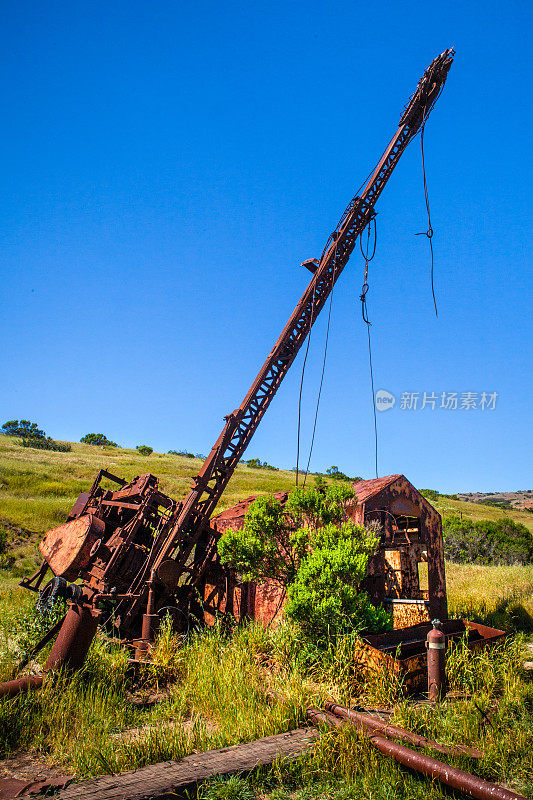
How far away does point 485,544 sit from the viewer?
25719 mm

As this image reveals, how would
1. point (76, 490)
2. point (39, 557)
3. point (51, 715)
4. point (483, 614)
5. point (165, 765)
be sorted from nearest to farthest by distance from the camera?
Result: point (165, 765) < point (51, 715) < point (483, 614) < point (39, 557) < point (76, 490)

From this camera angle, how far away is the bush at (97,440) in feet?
214

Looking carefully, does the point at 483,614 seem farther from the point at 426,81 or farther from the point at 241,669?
the point at 426,81

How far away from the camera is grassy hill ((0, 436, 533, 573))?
931 inches

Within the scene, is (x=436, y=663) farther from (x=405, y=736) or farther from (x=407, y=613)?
(x=407, y=613)

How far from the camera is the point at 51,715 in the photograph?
19.7ft

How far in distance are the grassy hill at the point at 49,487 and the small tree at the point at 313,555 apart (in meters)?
13.9

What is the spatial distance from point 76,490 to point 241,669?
2754cm

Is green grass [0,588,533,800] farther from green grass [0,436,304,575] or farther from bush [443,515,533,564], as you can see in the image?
bush [443,515,533,564]

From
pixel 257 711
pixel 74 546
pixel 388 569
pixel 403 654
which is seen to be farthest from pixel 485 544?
pixel 257 711

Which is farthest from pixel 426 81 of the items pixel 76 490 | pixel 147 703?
pixel 76 490

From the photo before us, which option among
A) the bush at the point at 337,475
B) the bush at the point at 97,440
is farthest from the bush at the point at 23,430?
the bush at the point at 337,475

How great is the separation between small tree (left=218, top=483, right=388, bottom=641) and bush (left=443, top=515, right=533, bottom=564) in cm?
1869

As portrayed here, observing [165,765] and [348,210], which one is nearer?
[165,765]
